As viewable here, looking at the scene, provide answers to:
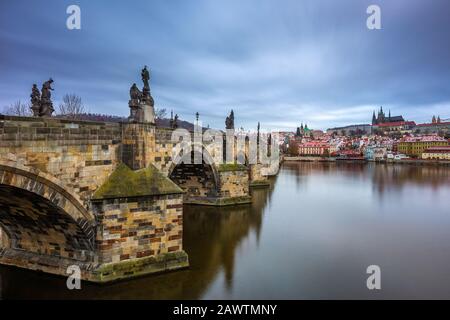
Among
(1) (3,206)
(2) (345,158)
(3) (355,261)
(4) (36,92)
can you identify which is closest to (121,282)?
(1) (3,206)

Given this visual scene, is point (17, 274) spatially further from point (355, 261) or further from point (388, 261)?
point (388, 261)

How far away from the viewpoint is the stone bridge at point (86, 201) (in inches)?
328

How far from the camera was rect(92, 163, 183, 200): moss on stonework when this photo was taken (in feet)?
32.5

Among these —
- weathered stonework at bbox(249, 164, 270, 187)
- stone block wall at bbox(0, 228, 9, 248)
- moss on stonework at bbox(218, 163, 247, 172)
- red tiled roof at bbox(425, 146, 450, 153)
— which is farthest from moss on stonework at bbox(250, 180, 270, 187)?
red tiled roof at bbox(425, 146, 450, 153)

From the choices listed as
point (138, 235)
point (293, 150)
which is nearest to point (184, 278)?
point (138, 235)

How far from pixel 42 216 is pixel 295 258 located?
28.8ft

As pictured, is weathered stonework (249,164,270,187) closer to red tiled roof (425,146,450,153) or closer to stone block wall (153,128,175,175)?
stone block wall (153,128,175,175)

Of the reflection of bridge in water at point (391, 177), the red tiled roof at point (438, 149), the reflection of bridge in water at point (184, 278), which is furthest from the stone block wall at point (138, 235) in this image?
the red tiled roof at point (438, 149)

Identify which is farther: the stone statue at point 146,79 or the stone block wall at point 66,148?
the stone statue at point 146,79

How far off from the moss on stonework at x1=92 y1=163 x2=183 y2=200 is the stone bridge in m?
0.03

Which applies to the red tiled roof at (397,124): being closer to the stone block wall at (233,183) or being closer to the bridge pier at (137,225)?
the stone block wall at (233,183)

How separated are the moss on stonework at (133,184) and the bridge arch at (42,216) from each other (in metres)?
0.84

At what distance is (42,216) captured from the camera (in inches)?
378

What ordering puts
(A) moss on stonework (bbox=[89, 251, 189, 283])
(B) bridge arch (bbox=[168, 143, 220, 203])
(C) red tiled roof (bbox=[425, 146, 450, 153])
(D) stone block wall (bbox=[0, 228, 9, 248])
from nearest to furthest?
(A) moss on stonework (bbox=[89, 251, 189, 283]) < (D) stone block wall (bbox=[0, 228, 9, 248]) < (B) bridge arch (bbox=[168, 143, 220, 203]) < (C) red tiled roof (bbox=[425, 146, 450, 153])
